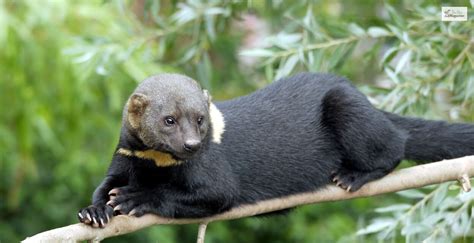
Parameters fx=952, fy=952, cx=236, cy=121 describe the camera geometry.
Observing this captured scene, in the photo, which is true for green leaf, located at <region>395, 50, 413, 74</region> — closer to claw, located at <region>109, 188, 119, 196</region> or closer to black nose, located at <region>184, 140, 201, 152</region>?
black nose, located at <region>184, 140, 201, 152</region>

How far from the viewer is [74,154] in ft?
23.7

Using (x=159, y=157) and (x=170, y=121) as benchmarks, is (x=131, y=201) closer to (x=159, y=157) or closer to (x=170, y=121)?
(x=159, y=157)

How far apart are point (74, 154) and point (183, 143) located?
12.5 ft

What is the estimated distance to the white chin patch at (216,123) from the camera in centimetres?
394

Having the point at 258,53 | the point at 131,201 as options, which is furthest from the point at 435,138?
the point at 131,201

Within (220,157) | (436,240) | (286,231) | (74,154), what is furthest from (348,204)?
(220,157)

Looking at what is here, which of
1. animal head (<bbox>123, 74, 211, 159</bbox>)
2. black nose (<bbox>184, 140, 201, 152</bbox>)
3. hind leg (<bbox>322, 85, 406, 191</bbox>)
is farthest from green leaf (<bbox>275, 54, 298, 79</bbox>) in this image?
black nose (<bbox>184, 140, 201, 152</bbox>)

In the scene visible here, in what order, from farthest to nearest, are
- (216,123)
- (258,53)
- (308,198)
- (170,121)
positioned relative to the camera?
1. (258,53)
2. (308,198)
3. (216,123)
4. (170,121)

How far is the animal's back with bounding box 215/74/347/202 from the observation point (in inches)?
162

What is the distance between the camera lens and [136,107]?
12.3 feet

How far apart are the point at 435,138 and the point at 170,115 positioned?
1.38m

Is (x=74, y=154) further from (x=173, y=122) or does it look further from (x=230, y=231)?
(x=173, y=122)

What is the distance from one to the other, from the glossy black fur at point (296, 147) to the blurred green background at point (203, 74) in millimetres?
352

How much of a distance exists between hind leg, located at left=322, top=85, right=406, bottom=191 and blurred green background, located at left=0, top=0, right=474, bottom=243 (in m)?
0.38
